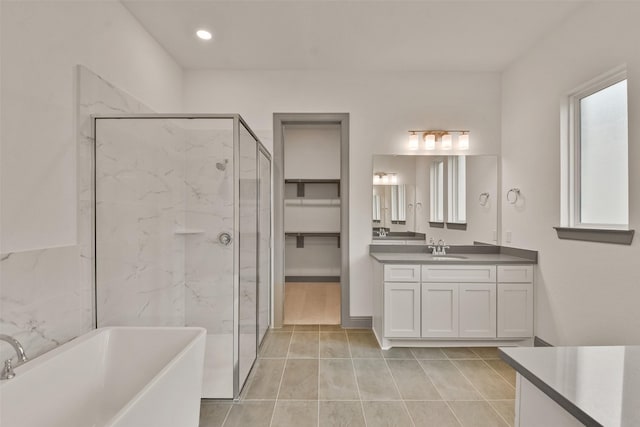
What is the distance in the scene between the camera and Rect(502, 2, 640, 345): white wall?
80.6 inches

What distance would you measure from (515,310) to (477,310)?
36cm

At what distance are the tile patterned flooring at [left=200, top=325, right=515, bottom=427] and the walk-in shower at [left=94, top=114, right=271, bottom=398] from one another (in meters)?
0.23

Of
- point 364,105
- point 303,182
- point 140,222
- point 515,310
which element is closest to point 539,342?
point 515,310

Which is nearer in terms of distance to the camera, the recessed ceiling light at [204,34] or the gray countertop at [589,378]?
the gray countertop at [589,378]

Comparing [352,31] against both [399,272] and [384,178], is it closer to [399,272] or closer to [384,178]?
[384,178]

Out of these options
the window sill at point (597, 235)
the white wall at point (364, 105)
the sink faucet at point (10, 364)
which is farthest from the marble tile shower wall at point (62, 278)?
the window sill at point (597, 235)

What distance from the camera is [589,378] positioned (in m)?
0.81

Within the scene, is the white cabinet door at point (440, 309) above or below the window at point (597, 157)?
below

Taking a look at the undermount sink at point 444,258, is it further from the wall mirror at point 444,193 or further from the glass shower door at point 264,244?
the glass shower door at point 264,244

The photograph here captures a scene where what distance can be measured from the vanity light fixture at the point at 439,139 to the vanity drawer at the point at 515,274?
136 centimetres

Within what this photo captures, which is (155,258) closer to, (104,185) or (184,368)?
(104,185)

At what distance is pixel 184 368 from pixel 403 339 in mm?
2099

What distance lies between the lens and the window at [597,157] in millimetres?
2215

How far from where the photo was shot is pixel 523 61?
317cm
